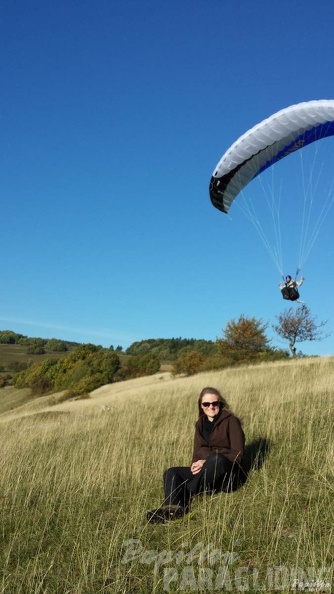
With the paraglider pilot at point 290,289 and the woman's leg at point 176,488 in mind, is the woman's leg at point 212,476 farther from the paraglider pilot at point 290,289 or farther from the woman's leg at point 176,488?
the paraglider pilot at point 290,289

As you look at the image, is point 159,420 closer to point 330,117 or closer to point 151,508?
point 151,508

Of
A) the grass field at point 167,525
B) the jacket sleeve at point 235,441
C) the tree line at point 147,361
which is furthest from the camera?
the tree line at point 147,361

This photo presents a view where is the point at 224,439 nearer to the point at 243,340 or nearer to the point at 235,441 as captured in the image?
the point at 235,441

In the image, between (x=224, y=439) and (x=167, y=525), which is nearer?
(x=167, y=525)

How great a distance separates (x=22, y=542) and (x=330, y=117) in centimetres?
964

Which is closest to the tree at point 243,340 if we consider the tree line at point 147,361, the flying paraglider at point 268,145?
the tree line at point 147,361

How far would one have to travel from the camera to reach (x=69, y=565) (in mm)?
3877

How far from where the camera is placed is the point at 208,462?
496 centimetres

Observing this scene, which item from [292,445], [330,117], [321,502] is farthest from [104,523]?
[330,117]

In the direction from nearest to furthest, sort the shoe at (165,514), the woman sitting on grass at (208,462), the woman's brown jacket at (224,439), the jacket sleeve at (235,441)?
the shoe at (165,514)
the woman sitting on grass at (208,462)
the jacket sleeve at (235,441)
the woman's brown jacket at (224,439)

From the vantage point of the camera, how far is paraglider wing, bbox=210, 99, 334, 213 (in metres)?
10.6

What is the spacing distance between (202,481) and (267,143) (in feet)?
28.9

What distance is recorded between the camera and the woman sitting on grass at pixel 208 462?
485 cm

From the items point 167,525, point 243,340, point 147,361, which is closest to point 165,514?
point 167,525
